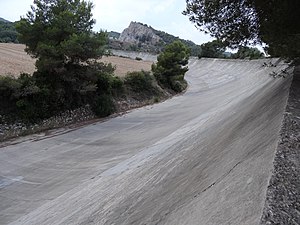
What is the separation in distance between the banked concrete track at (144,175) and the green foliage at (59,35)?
4.93 m

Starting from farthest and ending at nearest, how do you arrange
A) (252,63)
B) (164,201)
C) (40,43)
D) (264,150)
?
1. (252,63)
2. (40,43)
3. (164,201)
4. (264,150)

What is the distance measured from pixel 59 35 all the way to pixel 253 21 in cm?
1412

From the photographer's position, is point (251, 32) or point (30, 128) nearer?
point (251, 32)

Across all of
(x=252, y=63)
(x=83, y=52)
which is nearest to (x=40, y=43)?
(x=83, y=52)

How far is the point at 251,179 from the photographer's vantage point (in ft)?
17.9

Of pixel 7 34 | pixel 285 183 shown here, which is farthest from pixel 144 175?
pixel 7 34

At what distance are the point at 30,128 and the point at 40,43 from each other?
5.40 m

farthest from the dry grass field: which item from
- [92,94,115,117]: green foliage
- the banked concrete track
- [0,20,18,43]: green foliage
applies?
[0,20,18,43]: green foliage

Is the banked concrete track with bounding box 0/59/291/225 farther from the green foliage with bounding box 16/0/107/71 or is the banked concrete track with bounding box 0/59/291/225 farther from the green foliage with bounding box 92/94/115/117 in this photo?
the green foliage with bounding box 16/0/107/71

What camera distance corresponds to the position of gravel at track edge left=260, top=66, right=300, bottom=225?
13.7 ft

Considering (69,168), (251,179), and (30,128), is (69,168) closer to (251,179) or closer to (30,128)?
(30,128)

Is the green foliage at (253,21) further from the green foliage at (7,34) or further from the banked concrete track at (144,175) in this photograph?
the green foliage at (7,34)

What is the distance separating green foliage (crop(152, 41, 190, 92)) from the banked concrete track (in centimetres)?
2009

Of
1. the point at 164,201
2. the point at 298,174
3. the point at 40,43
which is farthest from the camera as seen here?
the point at 40,43
